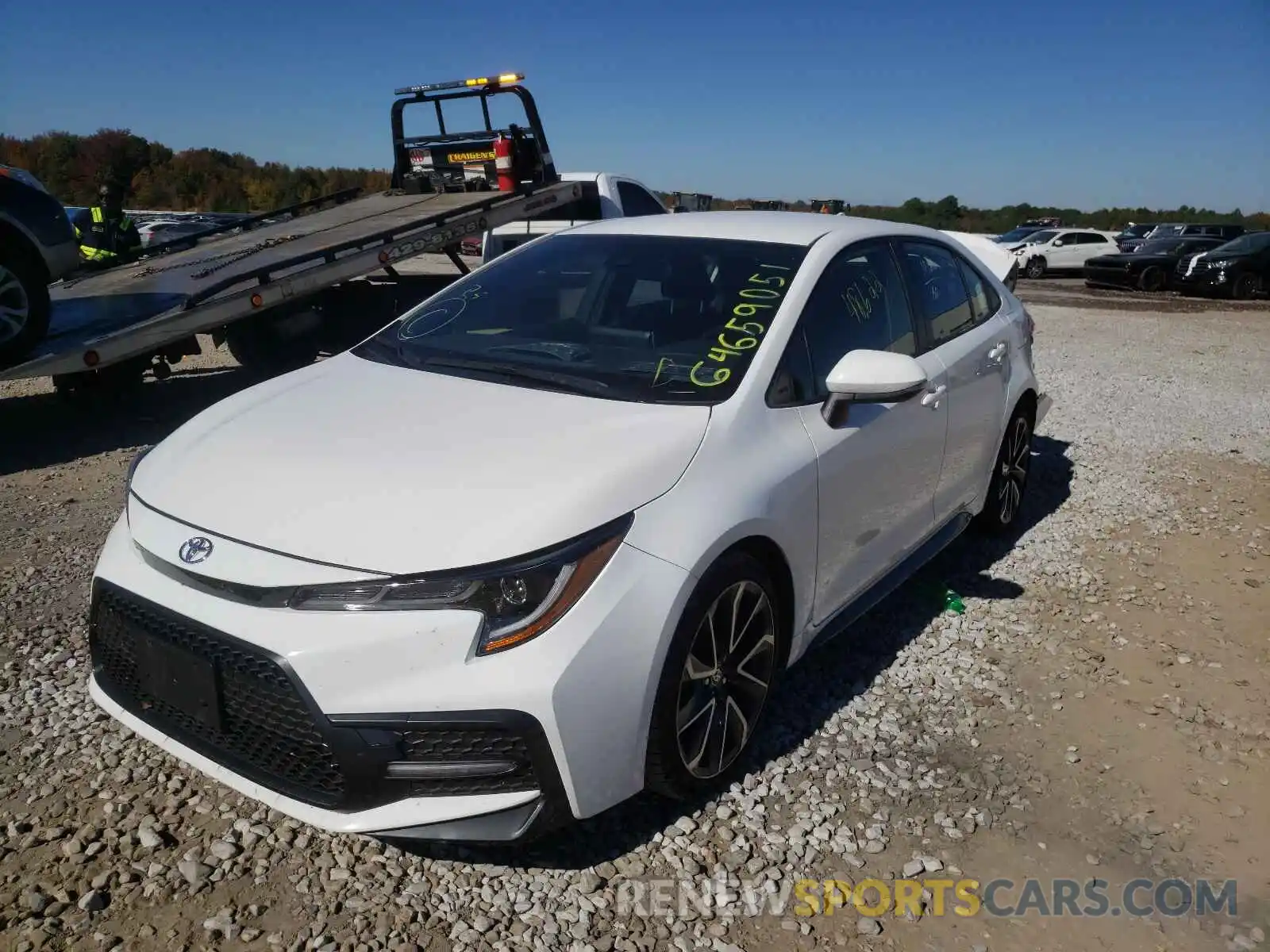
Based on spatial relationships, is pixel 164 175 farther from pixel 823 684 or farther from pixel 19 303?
pixel 823 684

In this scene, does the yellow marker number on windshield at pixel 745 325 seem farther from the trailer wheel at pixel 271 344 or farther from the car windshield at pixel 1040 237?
the car windshield at pixel 1040 237

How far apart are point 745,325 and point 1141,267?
72.0 feet

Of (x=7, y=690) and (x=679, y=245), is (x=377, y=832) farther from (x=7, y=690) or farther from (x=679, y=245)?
(x=679, y=245)

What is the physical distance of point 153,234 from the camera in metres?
17.3

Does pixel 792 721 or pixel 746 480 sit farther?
pixel 792 721

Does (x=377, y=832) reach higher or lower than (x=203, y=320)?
lower

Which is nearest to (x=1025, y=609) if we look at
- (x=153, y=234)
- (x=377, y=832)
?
(x=377, y=832)

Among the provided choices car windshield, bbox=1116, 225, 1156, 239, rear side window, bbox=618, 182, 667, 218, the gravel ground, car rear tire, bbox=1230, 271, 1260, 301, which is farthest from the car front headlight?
car windshield, bbox=1116, 225, 1156, 239

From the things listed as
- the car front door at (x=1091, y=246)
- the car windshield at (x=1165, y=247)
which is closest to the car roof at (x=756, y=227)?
the car windshield at (x=1165, y=247)

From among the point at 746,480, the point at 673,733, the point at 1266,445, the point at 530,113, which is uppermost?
the point at 530,113

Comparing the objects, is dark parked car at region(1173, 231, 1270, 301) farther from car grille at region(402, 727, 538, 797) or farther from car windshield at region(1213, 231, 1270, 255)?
car grille at region(402, 727, 538, 797)

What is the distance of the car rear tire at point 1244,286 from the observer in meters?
19.7

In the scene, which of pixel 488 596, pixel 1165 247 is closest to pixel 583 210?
pixel 488 596

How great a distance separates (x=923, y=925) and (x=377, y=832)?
4.59 ft
